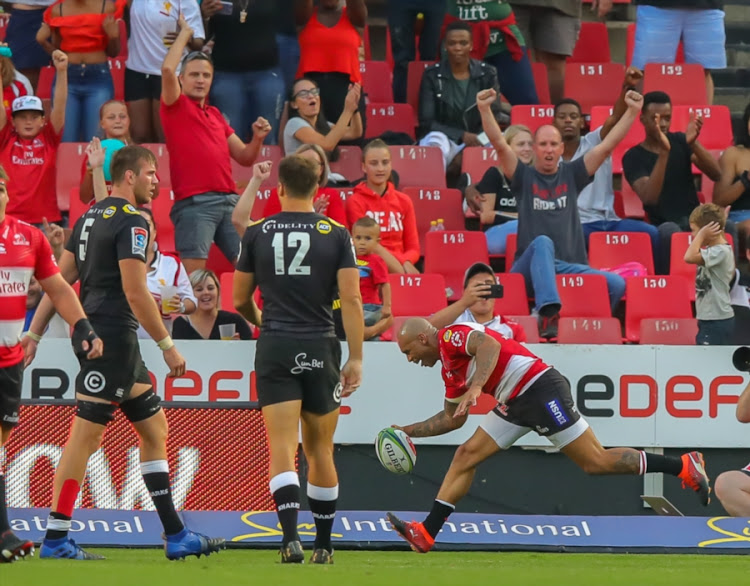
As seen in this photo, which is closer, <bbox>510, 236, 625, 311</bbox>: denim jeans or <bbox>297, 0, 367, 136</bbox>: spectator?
<bbox>510, 236, 625, 311</bbox>: denim jeans

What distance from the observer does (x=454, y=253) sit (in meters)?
13.0

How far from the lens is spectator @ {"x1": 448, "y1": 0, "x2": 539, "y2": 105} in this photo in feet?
49.8

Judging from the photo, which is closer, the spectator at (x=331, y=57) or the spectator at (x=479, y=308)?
the spectator at (x=479, y=308)

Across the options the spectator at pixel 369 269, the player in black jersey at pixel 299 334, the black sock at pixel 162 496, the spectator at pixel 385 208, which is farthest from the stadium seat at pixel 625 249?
the black sock at pixel 162 496

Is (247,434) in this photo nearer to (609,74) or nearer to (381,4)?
(609,74)

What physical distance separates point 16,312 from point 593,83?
30.7 feet

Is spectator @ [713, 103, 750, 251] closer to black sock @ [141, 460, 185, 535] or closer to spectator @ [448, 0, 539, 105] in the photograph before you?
spectator @ [448, 0, 539, 105]

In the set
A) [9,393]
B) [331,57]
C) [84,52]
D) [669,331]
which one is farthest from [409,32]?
[9,393]

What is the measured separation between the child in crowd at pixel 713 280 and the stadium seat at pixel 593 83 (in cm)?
398

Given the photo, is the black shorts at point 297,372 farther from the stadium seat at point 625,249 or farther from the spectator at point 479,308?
the stadium seat at point 625,249

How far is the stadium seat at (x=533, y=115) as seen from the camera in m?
14.5

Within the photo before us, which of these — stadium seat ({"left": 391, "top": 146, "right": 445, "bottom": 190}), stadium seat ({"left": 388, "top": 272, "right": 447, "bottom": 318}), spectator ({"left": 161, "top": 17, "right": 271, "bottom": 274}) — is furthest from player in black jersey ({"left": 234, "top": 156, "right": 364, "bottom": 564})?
stadium seat ({"left": 391, "top": 146, "right": 445, "bottom": 190})

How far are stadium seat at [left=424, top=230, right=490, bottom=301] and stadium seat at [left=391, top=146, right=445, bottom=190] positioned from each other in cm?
132

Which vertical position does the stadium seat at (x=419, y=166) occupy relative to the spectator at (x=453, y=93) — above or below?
below
